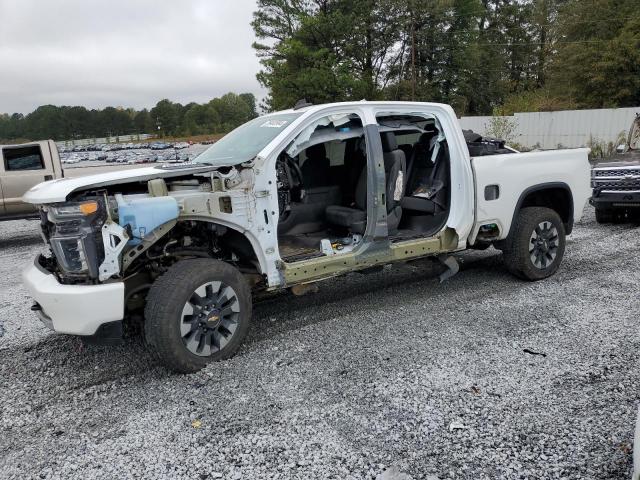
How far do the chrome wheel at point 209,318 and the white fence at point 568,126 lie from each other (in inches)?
847

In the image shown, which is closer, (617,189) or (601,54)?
(617,189)

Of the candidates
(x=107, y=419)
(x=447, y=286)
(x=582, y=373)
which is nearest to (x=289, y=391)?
(x=107, y=419)

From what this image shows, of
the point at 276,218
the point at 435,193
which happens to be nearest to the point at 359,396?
the point at 276,218

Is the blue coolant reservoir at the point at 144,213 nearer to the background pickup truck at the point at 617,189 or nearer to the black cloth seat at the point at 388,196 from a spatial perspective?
the black cloth seat at the point at 388,196

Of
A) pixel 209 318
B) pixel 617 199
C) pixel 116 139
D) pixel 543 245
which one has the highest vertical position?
pixel 116 139

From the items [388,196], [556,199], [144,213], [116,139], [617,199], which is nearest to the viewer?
[144,213]

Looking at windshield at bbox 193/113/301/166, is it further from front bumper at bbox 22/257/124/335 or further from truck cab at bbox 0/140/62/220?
truck cab at bbox 0/140/62/220

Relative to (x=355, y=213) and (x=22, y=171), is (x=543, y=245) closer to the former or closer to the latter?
(x=355, y=213)

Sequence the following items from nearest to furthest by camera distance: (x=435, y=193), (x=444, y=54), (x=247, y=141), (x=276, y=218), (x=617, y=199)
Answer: (x=276, y=218) < (x=247, y=141) < (x=435, y=193) < (x=617, y=199) < (x=444, y=54)

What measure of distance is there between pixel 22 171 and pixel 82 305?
8069 millimetres

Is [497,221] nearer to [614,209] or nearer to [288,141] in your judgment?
[288,141]

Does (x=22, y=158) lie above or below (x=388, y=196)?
above

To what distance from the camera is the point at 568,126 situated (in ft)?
77.2

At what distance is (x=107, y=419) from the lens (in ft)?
11.1
